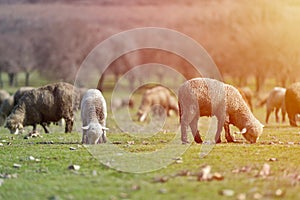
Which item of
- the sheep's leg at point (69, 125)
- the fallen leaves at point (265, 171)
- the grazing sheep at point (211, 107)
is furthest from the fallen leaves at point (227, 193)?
the sheep's leg at point (69, 125)

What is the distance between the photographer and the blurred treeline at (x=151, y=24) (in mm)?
90062

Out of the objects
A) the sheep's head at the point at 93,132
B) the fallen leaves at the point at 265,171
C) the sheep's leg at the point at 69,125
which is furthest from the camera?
the sheep's leg at the point at 69,125

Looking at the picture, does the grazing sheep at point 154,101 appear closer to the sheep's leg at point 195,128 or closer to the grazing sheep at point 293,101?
the grazing sheep at point 293,101

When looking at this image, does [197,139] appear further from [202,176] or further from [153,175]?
[202,176]

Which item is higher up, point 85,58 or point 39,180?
point 85,58

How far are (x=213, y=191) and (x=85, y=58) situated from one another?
312ft

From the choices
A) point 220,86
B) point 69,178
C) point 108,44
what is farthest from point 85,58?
point 69,178

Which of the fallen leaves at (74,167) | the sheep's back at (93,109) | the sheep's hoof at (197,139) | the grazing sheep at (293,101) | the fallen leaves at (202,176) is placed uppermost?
the grazing sheep at (293,101)

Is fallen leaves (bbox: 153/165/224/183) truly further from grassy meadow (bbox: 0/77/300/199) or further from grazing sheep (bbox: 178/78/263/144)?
grazing sheep (bbox: 178/78/263/144)

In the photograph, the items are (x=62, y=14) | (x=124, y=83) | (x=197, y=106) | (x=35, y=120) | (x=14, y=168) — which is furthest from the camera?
(x=124, y=83)

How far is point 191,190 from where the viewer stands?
526 inches

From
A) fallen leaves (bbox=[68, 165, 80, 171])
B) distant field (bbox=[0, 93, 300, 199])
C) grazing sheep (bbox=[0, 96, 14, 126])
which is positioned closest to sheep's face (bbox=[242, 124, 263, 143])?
distant field (bbox=[0, 93, 300, 199])

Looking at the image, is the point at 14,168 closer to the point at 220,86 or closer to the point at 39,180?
the point at 39,180

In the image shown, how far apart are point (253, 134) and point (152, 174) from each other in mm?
7565
